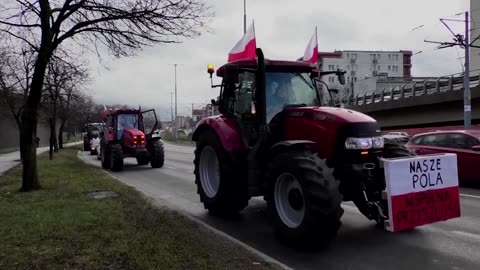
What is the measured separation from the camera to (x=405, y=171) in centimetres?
589

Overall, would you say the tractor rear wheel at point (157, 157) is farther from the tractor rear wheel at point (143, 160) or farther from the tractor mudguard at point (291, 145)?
the tractor mudguard at point (291, 145)

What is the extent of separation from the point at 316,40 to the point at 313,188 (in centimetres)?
389

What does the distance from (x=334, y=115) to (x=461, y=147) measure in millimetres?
7506

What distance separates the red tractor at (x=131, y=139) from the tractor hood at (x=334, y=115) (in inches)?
540

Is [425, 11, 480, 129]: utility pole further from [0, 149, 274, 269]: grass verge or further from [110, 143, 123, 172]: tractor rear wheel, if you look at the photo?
[0, 149, 274, 269]: grass verge

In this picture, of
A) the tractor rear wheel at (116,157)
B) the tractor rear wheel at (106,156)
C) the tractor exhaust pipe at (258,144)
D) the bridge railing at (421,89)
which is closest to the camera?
the tractor exhaust pipe at (258,144)

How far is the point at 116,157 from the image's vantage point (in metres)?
19.5

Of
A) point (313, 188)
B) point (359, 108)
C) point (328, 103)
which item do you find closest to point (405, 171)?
point (313, 188)

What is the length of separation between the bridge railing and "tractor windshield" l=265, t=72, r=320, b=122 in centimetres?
3020

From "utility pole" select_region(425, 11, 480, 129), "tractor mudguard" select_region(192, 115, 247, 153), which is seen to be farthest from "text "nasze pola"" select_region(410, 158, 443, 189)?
"utility pole" select_region(425, 11, 480, 129)

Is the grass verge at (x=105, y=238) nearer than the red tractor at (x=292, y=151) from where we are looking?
Yes

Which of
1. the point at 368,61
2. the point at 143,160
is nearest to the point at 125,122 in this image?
the point at 143,160

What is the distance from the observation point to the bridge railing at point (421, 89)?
36.1 m

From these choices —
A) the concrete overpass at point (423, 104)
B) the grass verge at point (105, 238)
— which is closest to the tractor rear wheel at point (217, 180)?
the grass verge at point (105, 238)
